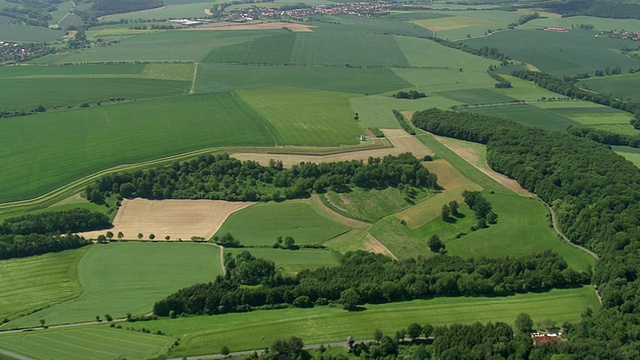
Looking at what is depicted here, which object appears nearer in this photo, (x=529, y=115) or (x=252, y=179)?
(x=252, y=179)

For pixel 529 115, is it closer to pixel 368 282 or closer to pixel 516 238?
pixel 516 238

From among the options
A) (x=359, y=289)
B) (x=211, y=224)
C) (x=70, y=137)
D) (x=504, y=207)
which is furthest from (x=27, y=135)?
(x=504, y=207)

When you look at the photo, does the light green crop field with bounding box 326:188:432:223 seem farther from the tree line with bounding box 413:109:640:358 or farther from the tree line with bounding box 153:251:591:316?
the tree line with bounding box 413:109:640:358

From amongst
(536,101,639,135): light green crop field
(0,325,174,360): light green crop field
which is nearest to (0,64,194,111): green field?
(0,325,174,360): light green crop field

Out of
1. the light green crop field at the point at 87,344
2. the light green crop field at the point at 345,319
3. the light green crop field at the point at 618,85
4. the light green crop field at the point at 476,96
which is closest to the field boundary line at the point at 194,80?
the light green crop field at the point at 476,96

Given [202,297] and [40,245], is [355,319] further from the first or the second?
[40,245]

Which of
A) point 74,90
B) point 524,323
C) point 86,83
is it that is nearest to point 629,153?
point 524,323

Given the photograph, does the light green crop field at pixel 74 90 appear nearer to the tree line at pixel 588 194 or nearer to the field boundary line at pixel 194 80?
the field boundary line at pixel 194 80
